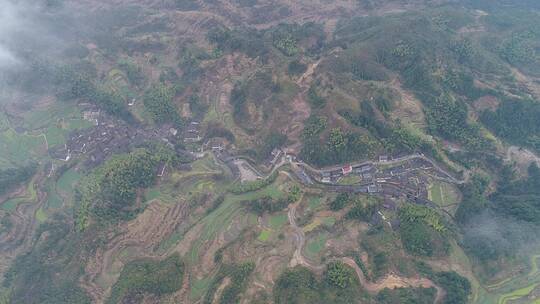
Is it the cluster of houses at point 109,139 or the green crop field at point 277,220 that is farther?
the cluster of houses at point 109,139

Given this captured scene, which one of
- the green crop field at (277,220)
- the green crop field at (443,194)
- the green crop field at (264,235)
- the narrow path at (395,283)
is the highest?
Result: the green crop field at (443,194)

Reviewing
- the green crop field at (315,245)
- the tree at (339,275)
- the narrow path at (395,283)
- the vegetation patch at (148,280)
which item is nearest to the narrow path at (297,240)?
the green crop field at (315,245)

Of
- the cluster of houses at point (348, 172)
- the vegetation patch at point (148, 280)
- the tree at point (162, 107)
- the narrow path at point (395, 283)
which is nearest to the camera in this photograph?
the vegetation patch at point (148, 280)

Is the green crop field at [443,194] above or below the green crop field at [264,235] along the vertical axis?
above

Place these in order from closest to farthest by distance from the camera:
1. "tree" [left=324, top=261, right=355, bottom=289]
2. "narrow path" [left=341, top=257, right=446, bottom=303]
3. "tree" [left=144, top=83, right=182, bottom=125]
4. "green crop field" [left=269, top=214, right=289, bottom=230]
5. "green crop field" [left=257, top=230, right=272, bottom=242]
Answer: "tree" [left=324, top=261, right=355, bottom=289] → "narrow path" [left=341, top=257, right=446, bottom=303] → "green crop field" [left=257, top=230, right=272, bottom=242] → "green crop field" [left=269, top=214, right=289, bottom=230] → "tree" [left=144, top=83, right=182, bottom=125]

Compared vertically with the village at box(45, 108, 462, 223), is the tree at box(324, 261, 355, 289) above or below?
below

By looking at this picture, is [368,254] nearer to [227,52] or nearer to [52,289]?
[52,289]

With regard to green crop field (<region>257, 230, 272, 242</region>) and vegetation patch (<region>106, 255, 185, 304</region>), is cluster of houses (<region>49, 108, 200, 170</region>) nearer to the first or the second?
green crop field (<region>257, 230, 272, 242</region>)

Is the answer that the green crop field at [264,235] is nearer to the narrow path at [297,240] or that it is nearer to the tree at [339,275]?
the narrow path at [297,240]

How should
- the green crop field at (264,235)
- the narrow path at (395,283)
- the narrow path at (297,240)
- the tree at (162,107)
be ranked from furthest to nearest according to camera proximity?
1. the tree at (162,107)
2. the green crop field at (264,235)
3. the narrow path at (297,240)
4. the narrow path at (395,283)

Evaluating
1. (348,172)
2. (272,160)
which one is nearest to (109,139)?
(272,160)

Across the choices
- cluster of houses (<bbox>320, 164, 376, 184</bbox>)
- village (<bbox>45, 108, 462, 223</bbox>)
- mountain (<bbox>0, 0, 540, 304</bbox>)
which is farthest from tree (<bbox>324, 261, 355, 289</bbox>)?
cluster of houses (<bbox>320, 164, 376, 184</bbox>)
